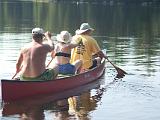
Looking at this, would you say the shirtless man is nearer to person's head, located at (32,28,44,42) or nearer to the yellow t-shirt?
person's head, located at (32,28,44,42)

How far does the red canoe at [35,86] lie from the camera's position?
1356 cm

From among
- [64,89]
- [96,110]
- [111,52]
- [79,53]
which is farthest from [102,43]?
[96,110]

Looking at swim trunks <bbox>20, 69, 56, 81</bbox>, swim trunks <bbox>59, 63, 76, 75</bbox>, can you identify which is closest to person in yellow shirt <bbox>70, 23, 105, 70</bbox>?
swim trunks <bbox>59, 63, 76, 75</bbox>

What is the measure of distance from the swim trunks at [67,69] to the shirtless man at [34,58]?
171 centimetres

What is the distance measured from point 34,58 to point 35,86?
2.50 ft

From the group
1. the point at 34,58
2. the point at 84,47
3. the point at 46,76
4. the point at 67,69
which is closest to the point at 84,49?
the point at 84,47

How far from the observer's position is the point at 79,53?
1777 centimetres

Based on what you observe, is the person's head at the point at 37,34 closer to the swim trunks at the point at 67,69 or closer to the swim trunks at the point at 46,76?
the swim trunks at the point at 46,76

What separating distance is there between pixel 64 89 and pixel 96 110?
2465 mm

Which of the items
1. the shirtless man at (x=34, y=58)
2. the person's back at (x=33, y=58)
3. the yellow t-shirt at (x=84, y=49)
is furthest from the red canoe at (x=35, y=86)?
→ the yellow t-shirt at (x=84, y=49)

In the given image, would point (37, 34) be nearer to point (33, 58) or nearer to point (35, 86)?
point (33, 58)

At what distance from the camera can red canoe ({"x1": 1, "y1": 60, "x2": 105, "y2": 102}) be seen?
13565 mm

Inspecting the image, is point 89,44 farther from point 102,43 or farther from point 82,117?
point 102,43

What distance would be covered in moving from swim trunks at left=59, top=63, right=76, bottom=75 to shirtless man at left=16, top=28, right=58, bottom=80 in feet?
5.60
